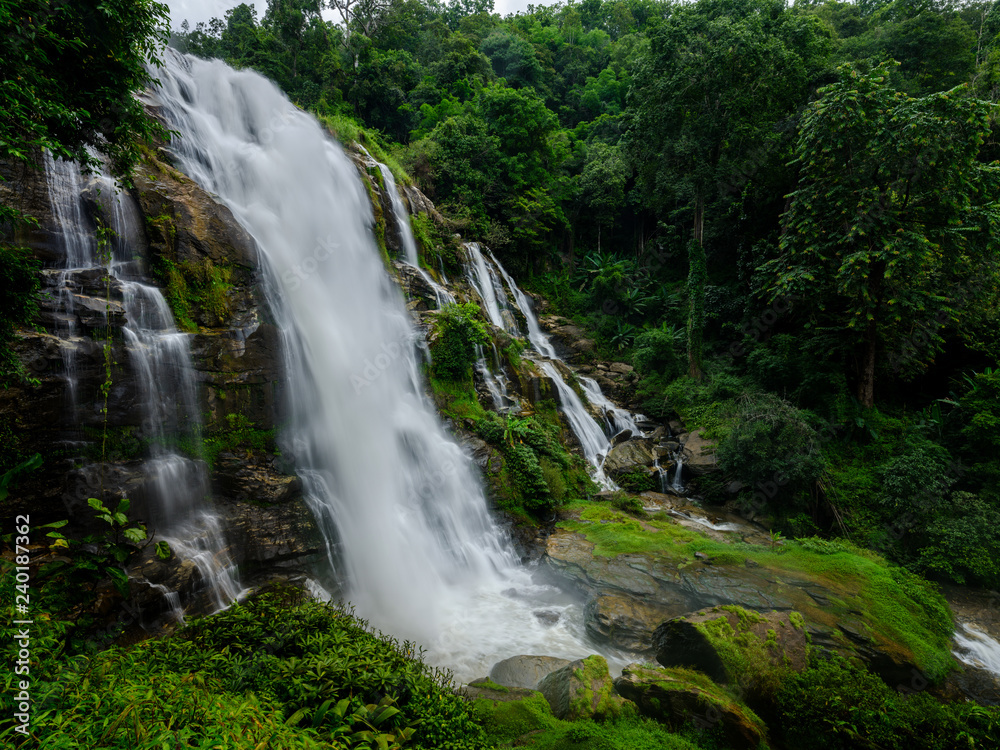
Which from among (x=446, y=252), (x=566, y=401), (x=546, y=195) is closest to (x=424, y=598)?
(x=566, y=401)

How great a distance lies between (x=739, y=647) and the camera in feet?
17.1

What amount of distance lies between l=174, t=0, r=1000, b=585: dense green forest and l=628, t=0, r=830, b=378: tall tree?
0.24 feet

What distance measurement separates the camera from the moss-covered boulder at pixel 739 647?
4977mm

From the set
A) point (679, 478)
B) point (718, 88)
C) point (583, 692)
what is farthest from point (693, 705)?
point (718, 88)

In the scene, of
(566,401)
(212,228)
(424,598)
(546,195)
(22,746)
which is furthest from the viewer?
(546,195)

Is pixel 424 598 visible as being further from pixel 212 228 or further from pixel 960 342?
pixel 960 342

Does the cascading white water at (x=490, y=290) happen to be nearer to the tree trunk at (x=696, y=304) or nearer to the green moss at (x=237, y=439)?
the tree trunk at (x=696, y=304)

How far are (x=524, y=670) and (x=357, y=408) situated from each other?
6.29 metres

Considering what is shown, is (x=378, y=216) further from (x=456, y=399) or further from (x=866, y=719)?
(x=866, y=719)

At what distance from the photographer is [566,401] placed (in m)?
15.6

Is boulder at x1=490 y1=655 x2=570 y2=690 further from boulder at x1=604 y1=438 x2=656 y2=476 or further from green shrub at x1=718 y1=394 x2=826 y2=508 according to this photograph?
boulder at x1=604 y1=438 x2=656 y2=476

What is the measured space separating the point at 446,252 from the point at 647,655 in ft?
47.3

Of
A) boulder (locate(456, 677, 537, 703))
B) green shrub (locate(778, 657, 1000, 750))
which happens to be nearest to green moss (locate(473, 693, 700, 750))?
boulder (locate(456, 677, 537, 703))

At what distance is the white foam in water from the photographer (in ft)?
21.9
